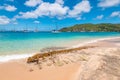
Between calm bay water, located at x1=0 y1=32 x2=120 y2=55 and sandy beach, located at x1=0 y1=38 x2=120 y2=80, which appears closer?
sandy beach, located at x1=0 y1=38 x2=120 y2=80

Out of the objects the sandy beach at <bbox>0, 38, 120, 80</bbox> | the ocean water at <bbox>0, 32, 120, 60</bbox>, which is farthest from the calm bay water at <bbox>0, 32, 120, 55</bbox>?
the sandy beach at <bbox>0, 38, 120, 80</bbox>

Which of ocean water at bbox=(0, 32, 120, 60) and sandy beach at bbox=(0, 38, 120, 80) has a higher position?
sandy beach at bbox=(0, 38, 120, 80)

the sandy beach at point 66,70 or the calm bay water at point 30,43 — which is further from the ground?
the sandy beach at point 66,70

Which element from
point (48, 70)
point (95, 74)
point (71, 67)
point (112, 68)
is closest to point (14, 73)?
point (48, 70)

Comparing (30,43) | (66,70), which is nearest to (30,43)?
(30,43)

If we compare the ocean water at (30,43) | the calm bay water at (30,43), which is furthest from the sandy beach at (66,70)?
the calm bay water at (30,43)

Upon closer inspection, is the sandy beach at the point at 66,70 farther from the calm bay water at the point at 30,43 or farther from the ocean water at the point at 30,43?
the calm bay water at the point at 30,43

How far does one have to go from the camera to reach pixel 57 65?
10.4m

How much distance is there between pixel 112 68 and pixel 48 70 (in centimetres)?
359

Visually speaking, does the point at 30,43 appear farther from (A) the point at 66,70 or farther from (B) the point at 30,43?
(A) the point at 66,70

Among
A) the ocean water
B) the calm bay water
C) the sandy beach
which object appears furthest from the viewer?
the calm bay water

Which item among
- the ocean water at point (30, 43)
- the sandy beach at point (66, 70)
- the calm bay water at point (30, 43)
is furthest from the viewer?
the calm bay water at point (30, 43)

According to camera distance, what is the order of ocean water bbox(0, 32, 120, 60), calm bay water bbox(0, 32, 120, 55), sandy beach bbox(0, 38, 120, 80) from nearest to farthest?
sandy beach bbox(0, 38, 120, 80)
ocean water bbox(0, 32, 120, 60)
calm bay water bbox(0, 32, 120, 55)

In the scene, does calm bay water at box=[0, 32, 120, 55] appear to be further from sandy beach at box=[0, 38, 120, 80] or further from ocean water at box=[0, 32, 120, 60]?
sandy beach at box=[0, 38, 120, 80]
